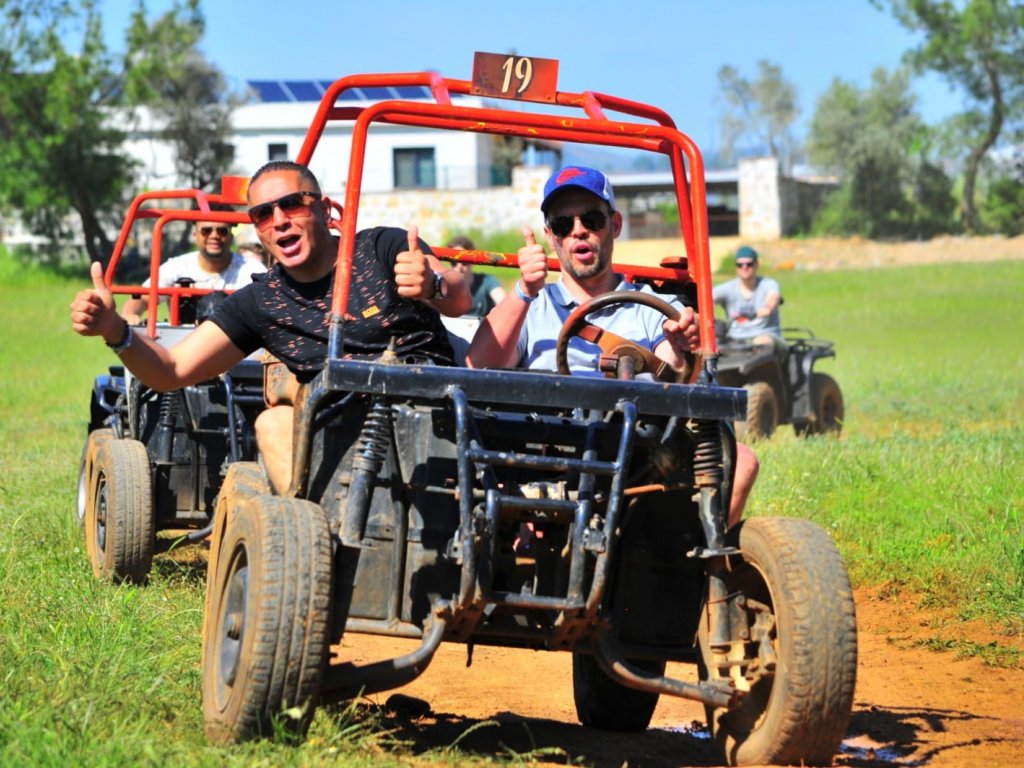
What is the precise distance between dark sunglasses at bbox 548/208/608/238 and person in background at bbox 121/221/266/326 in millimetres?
4879

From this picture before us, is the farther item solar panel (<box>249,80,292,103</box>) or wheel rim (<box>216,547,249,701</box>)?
solar panel (<box>249,80,292,103</box>)

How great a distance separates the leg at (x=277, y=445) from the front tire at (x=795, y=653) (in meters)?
1.39

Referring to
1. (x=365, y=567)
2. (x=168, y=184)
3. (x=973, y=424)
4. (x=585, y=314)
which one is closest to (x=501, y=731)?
(x=365, y=567)

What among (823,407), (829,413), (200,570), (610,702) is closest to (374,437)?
(610,702)

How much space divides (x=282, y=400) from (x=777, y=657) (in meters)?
1.89

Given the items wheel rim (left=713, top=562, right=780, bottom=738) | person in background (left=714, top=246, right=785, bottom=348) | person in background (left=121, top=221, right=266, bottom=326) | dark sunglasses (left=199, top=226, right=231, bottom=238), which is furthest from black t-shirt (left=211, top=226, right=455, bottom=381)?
person in background (left=714, top=246, right=785, bottom=348)

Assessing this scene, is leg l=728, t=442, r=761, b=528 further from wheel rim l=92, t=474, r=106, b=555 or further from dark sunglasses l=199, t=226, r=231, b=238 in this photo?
dark sunglasses l=199, t=226, r=231, b=238

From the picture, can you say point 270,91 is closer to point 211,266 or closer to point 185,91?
point 185,91

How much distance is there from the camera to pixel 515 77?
16.1ft

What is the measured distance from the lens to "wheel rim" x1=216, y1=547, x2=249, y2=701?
4.34 metres

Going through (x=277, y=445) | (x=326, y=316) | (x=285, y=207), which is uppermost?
(x=285, y=207)

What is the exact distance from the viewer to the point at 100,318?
15.7 feet

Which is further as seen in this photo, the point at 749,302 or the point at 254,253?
the point at 749,302

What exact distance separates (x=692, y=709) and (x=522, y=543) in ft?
6.17
